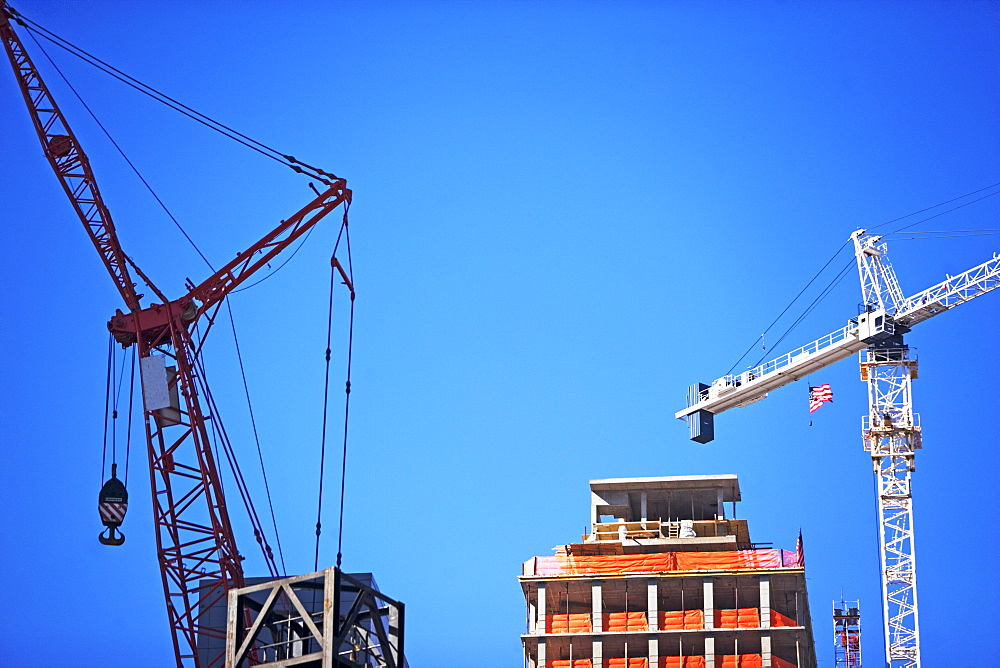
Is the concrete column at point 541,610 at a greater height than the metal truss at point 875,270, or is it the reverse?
the metal truss at point 875,270

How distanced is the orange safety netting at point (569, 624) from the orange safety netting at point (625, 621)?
110cm

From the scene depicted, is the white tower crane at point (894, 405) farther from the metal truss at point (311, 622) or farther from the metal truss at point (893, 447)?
the metal truss at point (311, 622)

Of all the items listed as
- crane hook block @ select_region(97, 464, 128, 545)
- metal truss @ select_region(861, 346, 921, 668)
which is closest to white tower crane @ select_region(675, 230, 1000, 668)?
metal truss @ select_region(861, 346, 921, 668)

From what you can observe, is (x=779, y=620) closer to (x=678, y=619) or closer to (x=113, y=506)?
(x=678, y=619)

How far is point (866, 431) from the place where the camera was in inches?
6491

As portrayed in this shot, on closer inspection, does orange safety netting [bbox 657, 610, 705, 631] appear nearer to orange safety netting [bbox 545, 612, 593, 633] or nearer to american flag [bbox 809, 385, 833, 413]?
orange safety netting [bbox 545, 612, 593, 633]

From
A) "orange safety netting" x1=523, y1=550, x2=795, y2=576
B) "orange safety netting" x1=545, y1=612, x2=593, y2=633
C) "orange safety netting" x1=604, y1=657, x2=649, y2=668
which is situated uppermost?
"orange safety netting" x1=523, y1=550, x2=795, y2=576

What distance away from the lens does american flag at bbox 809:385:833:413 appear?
540 feet

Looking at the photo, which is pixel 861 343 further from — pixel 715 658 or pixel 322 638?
pixel 322 638

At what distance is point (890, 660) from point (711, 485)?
5097cm

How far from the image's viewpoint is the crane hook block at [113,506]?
294 ft

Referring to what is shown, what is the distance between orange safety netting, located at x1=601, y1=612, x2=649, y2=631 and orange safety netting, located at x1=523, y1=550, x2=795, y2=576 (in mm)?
2760

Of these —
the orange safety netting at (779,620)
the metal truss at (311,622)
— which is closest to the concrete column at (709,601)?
the orange safety netting at (779,620)

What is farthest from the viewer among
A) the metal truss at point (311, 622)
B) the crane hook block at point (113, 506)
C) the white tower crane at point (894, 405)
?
the white tower crane at point (894, 405)
